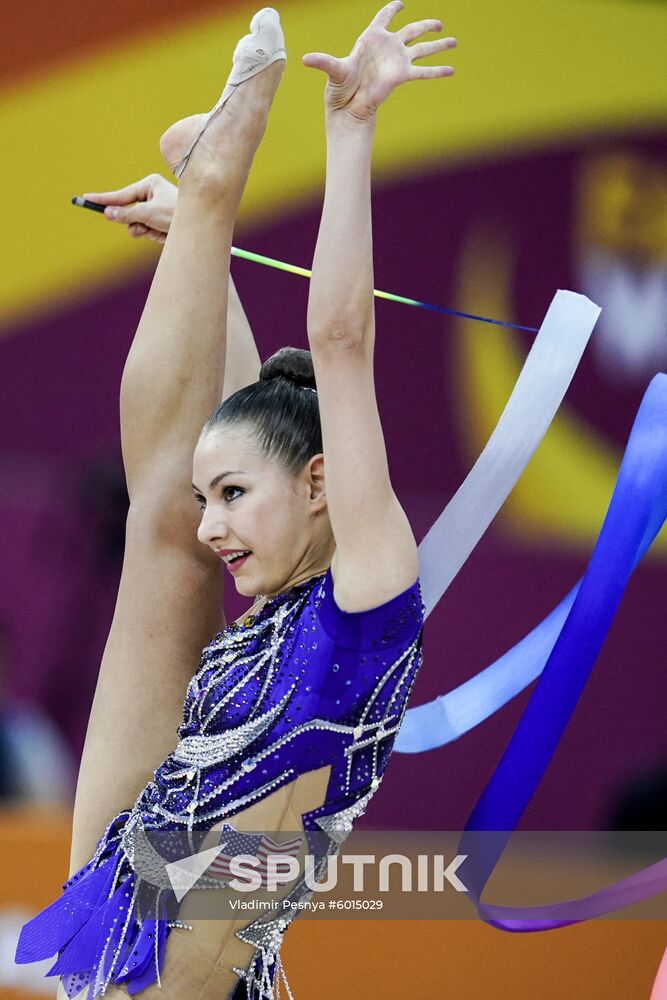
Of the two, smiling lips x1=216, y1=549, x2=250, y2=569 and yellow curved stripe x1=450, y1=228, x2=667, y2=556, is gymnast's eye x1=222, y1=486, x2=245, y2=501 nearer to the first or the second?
smiling lips x1=216, y1=549, x2=250, y2=569

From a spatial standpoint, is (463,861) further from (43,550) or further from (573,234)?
(573,234)

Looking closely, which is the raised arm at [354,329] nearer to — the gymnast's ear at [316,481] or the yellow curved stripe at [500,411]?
the gymnast's ear at [316,481]

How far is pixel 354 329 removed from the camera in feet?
4.38

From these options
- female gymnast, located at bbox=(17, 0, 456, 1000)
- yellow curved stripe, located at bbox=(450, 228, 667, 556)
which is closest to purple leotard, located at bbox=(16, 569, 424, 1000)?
female gymnast, located at bbox=(17, 0, 456, 1000)

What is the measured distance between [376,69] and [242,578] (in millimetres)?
553

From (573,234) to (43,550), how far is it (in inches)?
72.3

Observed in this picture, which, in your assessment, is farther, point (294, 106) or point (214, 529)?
point (294, 106)

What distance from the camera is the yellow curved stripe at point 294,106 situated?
401 centimetres

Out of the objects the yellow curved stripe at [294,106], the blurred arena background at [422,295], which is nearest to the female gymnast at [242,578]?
the blurred arena background at [422,295]

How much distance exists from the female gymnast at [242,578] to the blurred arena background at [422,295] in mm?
2097

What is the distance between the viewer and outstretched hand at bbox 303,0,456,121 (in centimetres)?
133

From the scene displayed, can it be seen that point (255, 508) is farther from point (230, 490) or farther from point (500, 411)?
point (500, 411)

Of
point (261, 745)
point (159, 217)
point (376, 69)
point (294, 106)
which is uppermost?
point (294, 106)

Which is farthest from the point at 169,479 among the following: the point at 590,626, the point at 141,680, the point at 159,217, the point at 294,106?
the point at 294,106
